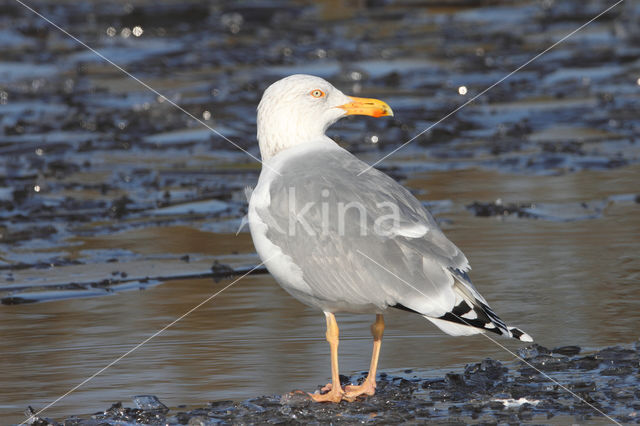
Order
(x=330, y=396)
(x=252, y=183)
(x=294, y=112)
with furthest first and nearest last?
(x=252, y=183) < (x=294, y=112) < (x=330, y=396)

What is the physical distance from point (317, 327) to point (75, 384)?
3.90ft

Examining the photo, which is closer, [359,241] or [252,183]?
[359,241]

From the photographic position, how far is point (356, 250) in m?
4.02

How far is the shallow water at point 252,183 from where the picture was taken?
15.1 feet

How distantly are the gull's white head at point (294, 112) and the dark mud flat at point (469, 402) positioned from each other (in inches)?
45.4

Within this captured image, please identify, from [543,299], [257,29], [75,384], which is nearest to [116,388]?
[75,384]

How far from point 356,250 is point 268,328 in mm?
1025

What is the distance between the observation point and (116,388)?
4.20m

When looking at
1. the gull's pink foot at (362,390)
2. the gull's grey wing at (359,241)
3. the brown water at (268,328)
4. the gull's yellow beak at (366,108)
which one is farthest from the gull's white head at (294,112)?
the gull's pink foot at (362,390)

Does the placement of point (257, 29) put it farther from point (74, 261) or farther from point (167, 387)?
point (167, 387)
